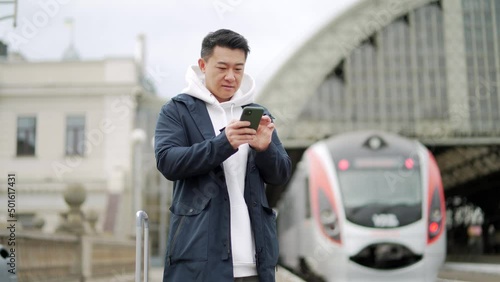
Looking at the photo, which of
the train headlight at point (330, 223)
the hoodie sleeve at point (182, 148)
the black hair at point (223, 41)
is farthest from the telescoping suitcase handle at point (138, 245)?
the train headlight at point (330, 223)

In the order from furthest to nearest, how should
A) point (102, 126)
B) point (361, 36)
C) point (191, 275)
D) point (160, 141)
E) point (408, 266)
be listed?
point (361, 36)
point (102, 126)
point (408, 266)
point (160, 141)
point (191, 275)

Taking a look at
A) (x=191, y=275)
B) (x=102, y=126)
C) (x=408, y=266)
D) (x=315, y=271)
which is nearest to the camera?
(x=191, y=275)

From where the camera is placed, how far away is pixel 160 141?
2.51 meters

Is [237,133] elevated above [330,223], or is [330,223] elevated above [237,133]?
[237,133]

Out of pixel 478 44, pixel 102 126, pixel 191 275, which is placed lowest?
pixel 191 275

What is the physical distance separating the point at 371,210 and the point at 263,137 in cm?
791

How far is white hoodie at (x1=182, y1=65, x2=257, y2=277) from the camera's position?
238 centimetres

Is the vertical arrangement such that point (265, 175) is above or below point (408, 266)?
above

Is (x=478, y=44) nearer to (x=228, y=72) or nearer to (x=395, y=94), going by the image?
(x=395, y=94)

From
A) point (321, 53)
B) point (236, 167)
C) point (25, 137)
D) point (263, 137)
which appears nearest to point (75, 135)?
point (25, 137)

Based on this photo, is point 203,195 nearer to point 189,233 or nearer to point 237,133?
point 189,233

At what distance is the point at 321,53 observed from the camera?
37188mm

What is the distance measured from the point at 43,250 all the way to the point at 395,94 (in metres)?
27.3

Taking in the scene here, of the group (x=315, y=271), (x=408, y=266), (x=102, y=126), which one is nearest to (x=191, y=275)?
(x=408, y=266)
